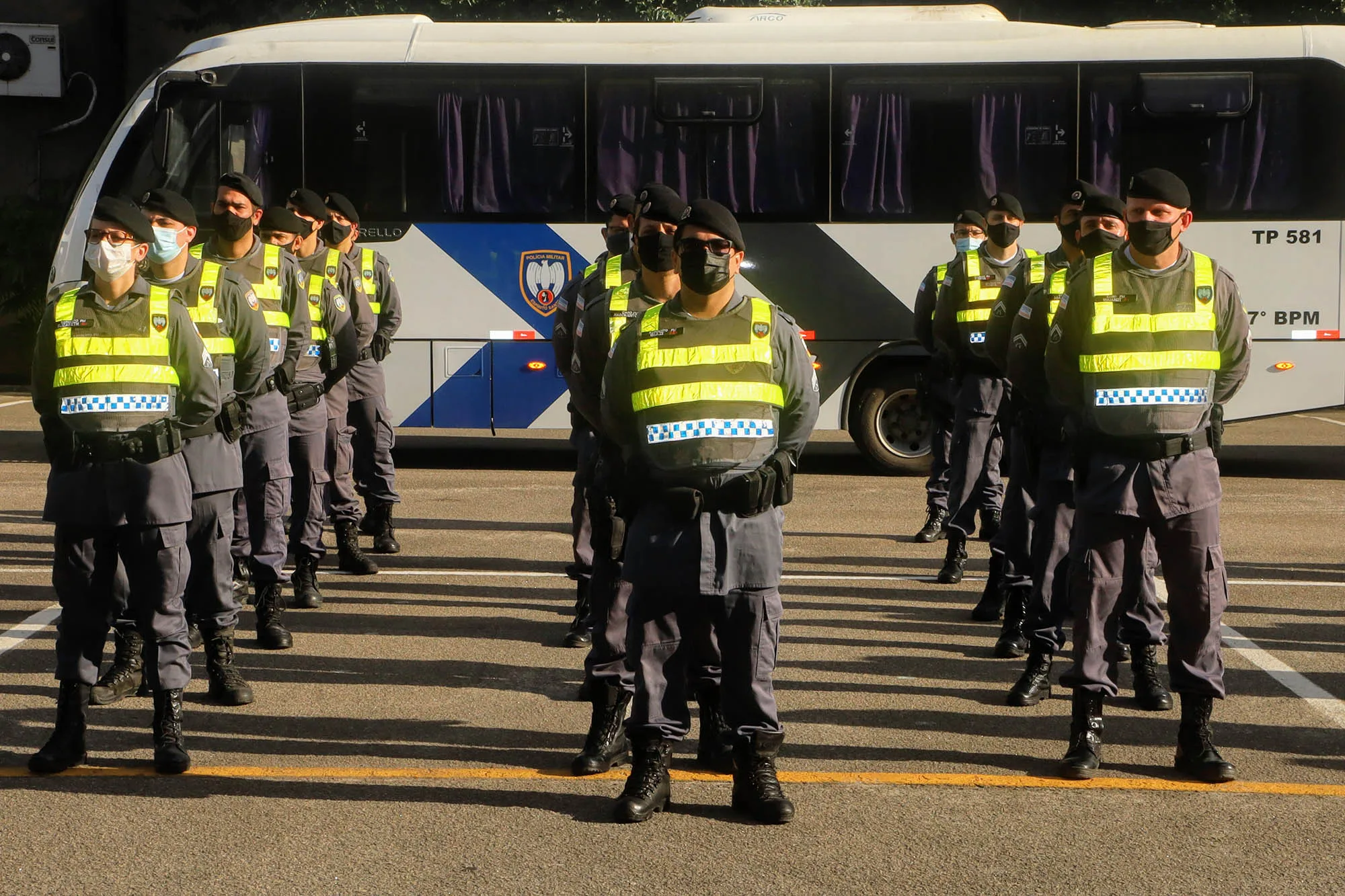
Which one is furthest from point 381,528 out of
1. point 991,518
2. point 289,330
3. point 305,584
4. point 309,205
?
point 991,518

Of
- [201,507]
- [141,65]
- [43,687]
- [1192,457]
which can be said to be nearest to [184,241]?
[201,507]

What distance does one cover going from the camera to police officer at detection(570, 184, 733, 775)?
545 centimetres

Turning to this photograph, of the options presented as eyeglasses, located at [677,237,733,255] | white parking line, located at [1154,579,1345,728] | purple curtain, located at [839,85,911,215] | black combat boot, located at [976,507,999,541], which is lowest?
white parking line, located at [1154,579,1345,728]

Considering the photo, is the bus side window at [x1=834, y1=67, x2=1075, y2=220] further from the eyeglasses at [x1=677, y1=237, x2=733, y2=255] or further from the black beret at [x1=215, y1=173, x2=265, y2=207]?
the eyeglasses at [x1=677, y1=237, x2=733, y2=255]

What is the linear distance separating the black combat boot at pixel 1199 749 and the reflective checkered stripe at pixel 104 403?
349 cm

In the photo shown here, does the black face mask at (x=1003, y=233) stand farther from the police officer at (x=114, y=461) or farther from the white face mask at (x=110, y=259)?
the white face mask at (x=110, y=259)

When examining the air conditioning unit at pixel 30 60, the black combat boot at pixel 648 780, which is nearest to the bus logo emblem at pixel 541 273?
the black combat boot at pixel 648 780

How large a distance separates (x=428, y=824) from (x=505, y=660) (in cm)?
227

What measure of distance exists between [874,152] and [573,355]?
25.6ft

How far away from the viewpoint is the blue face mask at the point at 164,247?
621 centimetres

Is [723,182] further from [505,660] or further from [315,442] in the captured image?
[505,660]

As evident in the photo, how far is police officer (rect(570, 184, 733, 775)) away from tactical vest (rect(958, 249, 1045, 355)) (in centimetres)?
318

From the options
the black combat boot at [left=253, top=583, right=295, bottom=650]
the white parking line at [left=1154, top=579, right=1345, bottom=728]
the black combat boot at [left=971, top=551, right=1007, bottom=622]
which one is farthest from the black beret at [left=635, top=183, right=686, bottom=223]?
the black combat boot at [left=971, top=551, right=1007, bottom=622]

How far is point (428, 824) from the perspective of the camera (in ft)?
16.5
